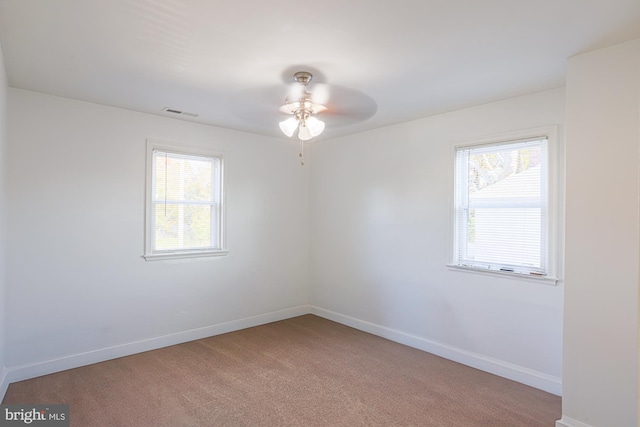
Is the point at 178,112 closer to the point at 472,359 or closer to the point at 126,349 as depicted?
the point at 126,349

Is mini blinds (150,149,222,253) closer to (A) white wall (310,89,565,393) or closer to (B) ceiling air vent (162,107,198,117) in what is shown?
(B) ceiling air vent (162,107,198,117)

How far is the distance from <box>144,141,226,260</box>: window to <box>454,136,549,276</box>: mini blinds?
2.84 meters

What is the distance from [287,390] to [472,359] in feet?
6.09

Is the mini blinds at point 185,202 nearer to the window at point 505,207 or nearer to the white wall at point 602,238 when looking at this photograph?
the window at point 505,207

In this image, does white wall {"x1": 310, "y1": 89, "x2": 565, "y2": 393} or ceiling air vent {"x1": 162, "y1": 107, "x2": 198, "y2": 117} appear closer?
white wall {"x1": 310, "y1": 89, "x2": 565, "y2": 393}

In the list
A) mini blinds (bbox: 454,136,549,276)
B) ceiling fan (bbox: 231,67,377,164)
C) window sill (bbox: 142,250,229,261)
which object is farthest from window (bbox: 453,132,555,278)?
window sill (bbox: 142,250,229,261)

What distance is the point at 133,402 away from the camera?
288cm

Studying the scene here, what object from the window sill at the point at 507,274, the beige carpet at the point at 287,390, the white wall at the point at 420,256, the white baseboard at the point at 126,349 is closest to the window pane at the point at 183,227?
the white baseboard at the point at 126,349

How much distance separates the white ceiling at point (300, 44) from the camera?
1.95m

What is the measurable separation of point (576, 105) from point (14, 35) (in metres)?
3.62

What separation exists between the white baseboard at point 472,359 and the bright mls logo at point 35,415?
3.17 m

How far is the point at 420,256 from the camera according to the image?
4098 mm

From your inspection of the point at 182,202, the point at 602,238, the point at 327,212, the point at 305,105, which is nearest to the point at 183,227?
the point at 182,202

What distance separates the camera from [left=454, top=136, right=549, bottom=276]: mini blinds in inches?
127
